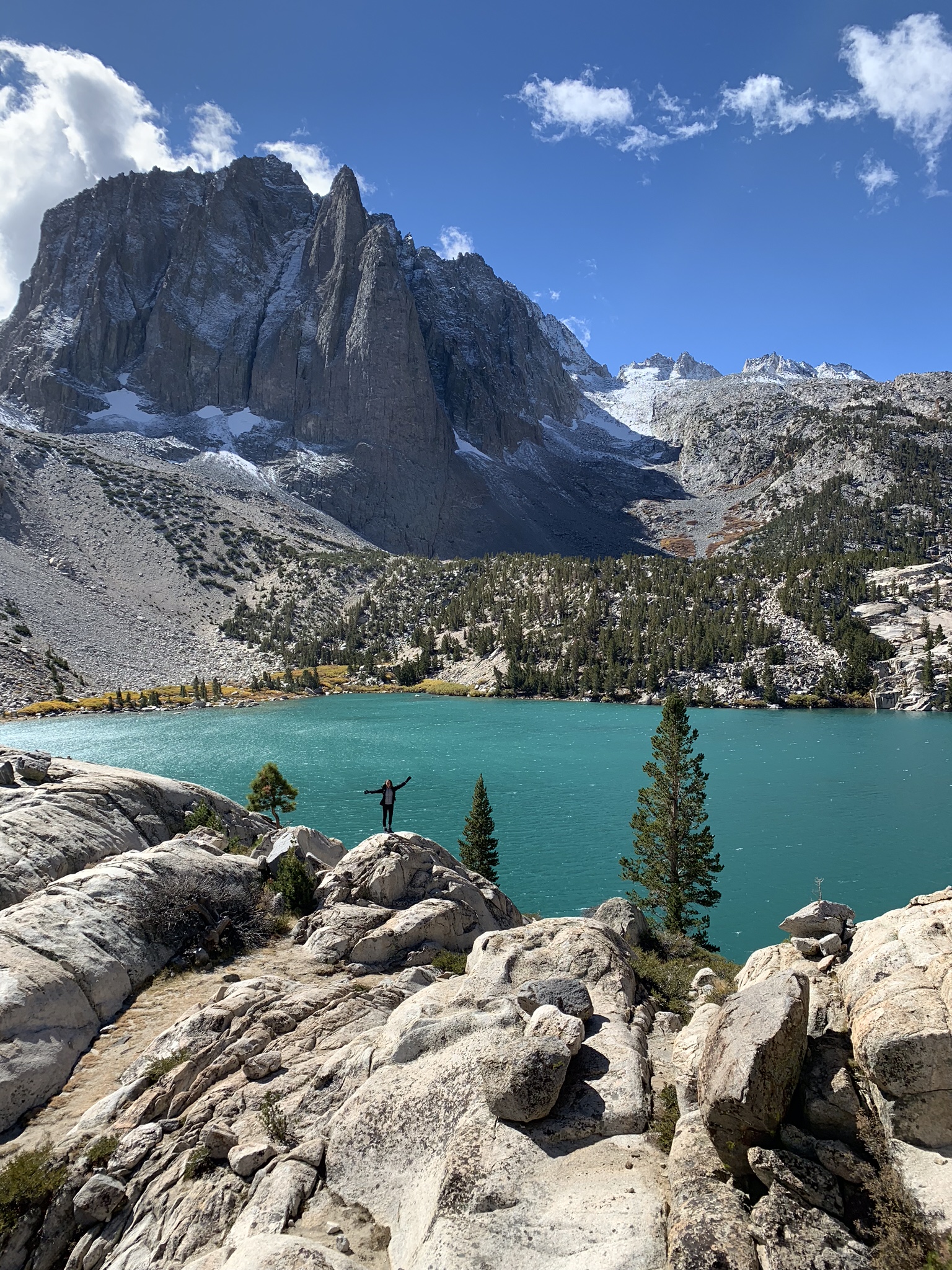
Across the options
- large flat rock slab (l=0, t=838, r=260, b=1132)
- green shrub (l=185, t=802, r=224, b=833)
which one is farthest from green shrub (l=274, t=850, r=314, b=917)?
green shrub (l=185, t=802, r=224, b=833)

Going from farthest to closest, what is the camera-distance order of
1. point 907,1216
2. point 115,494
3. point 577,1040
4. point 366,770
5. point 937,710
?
1. point 115,494
2. point 937,710
3. point 366,770
4. point 577,1040
5. point 907,1216

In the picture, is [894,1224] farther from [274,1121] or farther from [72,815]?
[72,815]

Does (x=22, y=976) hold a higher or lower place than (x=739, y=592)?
lower

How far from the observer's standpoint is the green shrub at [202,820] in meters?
22.0

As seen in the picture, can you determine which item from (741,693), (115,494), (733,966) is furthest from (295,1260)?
(115,494)

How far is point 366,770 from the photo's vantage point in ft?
199

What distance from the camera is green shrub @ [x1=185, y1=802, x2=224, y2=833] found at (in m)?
22.0

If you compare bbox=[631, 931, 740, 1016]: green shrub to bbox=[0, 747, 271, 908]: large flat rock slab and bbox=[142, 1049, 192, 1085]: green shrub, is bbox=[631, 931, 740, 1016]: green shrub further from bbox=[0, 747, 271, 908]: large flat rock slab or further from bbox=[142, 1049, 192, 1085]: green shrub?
bbox=[0, 747, 271, 908]: large flat rock slab

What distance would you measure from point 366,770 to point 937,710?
87218 mm

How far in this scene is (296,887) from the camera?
60.3 feet

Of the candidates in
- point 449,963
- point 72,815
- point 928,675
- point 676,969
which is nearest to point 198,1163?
point 449,963

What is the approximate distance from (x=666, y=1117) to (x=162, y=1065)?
7.64 metres

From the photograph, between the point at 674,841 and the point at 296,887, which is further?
the point at 674,841

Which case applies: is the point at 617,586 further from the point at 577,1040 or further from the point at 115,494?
the point at 577,1040
